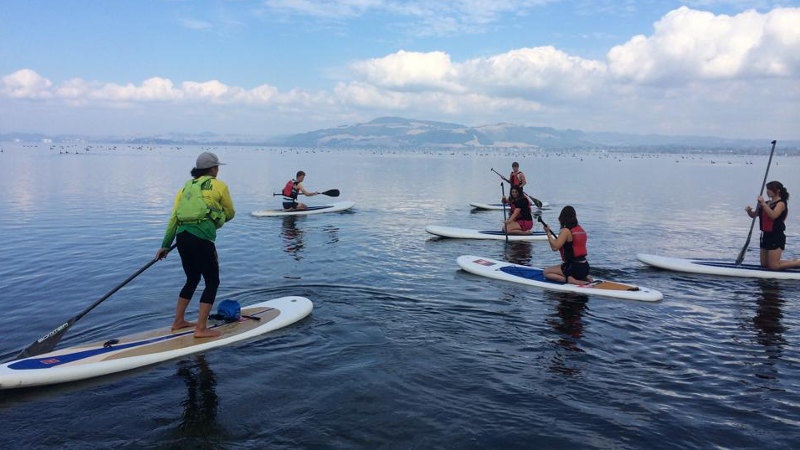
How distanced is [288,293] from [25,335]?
17.0ft

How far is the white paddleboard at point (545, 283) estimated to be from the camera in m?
12.0

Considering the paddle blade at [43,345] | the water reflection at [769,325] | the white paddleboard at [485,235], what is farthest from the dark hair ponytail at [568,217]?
the paddle blade at [43,345]

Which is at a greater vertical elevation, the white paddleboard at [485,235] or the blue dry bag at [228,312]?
the white paddleboard at [485,235]

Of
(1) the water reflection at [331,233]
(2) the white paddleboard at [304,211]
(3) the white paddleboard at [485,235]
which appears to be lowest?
(1) the water reflection at [331,233]

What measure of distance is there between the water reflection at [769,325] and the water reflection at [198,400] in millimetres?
8318

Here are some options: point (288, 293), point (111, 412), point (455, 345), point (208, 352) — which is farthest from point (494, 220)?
point (111, 412)

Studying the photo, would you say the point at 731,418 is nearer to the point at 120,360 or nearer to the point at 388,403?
the point at 388,403

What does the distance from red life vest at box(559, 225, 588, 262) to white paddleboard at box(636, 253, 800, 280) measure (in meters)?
4.44

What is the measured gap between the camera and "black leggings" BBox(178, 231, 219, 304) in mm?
8102

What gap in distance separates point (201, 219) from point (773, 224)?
1422 cm

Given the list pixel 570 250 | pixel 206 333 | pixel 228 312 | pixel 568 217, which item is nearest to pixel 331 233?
pixel 570 250

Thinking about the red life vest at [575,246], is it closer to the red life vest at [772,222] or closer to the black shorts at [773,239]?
the red life vest at [772,222]

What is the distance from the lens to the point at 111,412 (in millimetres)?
→ 6660

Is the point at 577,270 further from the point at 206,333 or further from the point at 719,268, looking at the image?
the point at 206,333
